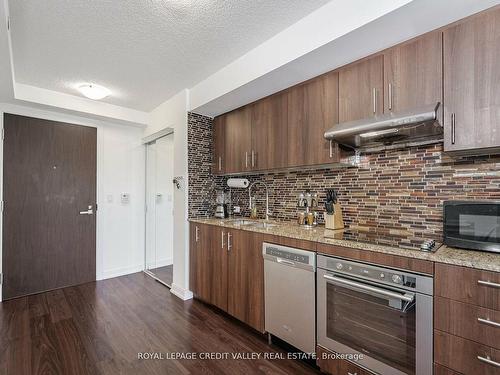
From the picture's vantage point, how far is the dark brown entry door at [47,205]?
10.1ft

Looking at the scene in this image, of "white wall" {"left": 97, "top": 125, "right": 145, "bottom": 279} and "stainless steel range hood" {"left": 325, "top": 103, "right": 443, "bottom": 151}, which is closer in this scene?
"stainless steel range hood" {"left": 325, "top": 103, "right": 443, "bottom": 151}

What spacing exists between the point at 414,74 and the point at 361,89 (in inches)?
13.4

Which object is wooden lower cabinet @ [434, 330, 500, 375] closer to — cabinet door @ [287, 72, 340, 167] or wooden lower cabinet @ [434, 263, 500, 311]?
wooden lower cabinet @ [434, 263, 500, 311]

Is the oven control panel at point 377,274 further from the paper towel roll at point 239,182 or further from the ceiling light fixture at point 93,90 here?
the ceiling light fixture at point 93,90

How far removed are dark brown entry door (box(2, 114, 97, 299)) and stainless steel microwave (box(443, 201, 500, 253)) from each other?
4037 millimetres

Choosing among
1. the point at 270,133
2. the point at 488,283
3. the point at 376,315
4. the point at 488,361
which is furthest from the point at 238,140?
the point at 488,361

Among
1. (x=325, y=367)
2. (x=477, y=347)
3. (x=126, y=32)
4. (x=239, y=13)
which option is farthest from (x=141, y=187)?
(x=477, y=347)

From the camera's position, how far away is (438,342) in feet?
4.17

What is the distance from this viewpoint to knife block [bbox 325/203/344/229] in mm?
2188

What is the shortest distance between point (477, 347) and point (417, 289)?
0.31m

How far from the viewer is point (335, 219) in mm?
2191

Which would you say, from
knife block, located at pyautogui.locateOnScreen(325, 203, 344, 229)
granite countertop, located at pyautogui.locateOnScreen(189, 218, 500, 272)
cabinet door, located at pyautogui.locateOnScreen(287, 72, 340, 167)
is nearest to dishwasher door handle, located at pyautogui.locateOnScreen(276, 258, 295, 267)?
granite countertop, located at pyautogui.locateOnScreen(189, 218, 500, 272)

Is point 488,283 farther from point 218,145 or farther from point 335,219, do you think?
point 218,145

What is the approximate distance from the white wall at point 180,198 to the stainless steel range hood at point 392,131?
1924 mm
